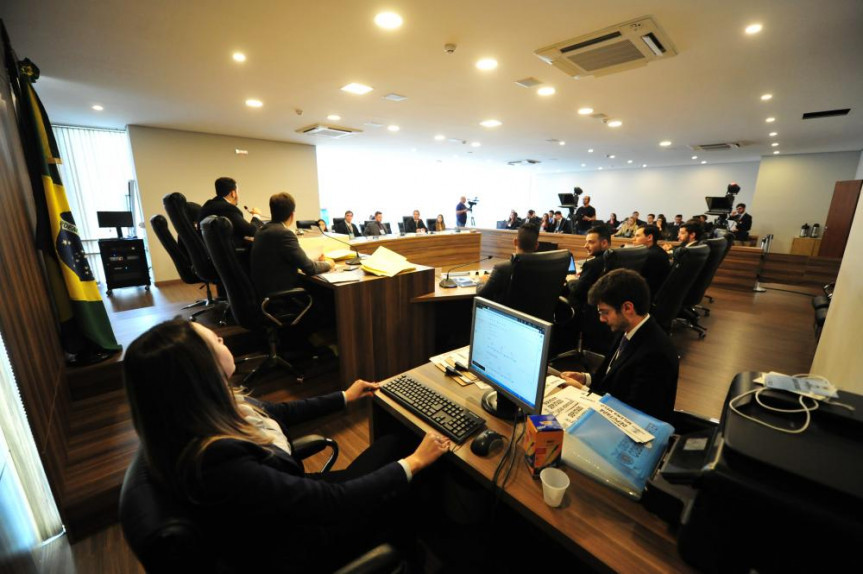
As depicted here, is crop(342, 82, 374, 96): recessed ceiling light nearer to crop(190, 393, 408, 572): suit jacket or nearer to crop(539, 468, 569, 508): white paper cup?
crop(190, 393, 408, 572): suit jacket

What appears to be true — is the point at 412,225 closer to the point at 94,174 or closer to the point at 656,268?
the point at 656,268

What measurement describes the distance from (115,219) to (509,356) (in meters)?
7.00

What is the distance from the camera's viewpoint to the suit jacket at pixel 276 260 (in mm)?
2553

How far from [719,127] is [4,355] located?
8.21 m

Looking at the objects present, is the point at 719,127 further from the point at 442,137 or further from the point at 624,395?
the point at 624,395

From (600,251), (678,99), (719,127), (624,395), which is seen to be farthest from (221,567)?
(719,127)

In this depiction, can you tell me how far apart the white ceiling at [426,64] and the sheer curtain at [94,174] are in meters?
0.46

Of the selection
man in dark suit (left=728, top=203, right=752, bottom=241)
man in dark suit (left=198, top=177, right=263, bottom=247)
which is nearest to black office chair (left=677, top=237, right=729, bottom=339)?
man in dark suit (left=198, top=177, right=263, bottom=247)

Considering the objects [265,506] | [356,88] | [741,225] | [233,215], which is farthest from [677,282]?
[741,225]

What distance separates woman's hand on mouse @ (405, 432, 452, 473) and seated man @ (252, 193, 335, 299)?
1.85m

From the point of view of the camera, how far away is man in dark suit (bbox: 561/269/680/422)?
51.9 inches

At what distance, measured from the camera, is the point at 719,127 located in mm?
5664

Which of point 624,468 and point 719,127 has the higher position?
point 719,127

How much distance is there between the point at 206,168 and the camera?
641 centimetres
